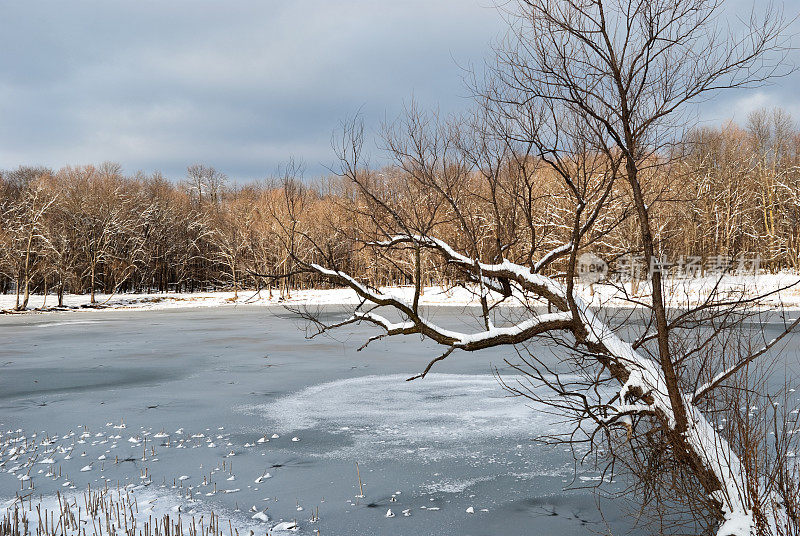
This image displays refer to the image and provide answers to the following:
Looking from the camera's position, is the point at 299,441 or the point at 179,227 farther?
the point at 179,227

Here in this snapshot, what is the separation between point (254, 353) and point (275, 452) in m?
9.87

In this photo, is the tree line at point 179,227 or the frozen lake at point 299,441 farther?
the tree line at point 179,227

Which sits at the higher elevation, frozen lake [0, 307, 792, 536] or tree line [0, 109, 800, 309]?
tree line [0, 109, 800, 309]

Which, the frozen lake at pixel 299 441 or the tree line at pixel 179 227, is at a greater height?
the tree line at pixel 179 227

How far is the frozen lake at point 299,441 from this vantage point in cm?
675

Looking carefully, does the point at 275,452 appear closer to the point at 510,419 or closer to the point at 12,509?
the point at 12,509

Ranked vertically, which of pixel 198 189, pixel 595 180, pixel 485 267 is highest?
pixel 198 189

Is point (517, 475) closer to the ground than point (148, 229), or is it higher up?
closer to the ground

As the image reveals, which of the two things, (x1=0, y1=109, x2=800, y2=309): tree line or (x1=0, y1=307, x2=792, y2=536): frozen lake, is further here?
(x1=0, y1=109, x2=800, y2=309): tree line

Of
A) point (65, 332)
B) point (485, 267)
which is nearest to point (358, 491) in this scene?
point (485, 267)

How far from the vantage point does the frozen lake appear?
6746 mm

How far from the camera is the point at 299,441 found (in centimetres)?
935

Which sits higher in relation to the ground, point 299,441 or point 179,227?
point 179,227

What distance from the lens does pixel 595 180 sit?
718cm
